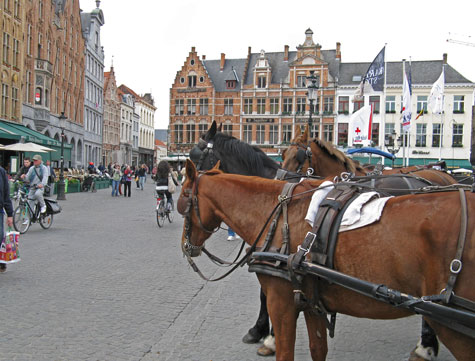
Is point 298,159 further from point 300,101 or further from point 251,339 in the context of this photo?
point 300,101

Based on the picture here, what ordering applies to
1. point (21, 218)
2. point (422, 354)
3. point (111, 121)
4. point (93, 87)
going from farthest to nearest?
point (111, 121) < point (93, 87) < point (21, 218) < point (422, 354)

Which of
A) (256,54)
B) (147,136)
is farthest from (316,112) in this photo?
(147,136)

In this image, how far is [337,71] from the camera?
51000mm

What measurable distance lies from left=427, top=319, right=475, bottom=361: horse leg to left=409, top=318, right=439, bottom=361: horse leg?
1857mm

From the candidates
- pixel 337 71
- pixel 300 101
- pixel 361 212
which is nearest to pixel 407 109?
pixel 361 212

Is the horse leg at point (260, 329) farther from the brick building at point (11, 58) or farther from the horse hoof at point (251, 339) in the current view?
the brick building at point (11, 58)

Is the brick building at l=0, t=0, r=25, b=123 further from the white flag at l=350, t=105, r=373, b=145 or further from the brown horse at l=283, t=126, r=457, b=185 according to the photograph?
the brown horse at l=283, t=126, r=457, b=185

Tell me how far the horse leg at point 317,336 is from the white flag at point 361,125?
11846mm

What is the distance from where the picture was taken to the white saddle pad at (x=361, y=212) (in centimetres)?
241

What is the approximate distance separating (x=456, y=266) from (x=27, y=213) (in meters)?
11.1

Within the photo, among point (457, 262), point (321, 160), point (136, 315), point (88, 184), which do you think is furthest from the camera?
point (88, 184)

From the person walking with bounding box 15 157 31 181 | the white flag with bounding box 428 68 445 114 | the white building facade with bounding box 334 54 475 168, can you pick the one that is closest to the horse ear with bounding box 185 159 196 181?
the person walking with bounding box 15 157 31 181

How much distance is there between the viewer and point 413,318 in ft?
17.0

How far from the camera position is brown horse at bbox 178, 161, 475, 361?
208 centimetres
